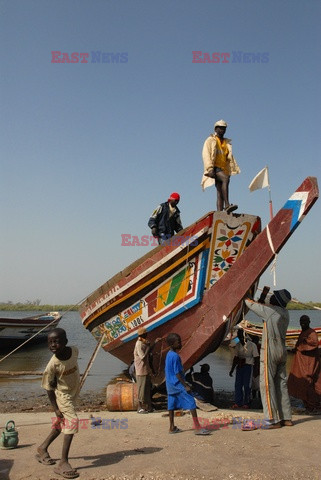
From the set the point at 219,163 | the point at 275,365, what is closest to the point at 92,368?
the point at 219,163

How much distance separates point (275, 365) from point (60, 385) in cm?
265

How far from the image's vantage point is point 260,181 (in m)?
6.81

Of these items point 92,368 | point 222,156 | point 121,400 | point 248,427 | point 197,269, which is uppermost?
point 222,156

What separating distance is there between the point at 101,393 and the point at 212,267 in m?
5.19

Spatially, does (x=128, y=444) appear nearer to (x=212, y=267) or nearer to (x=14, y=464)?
(x=14, y=464)

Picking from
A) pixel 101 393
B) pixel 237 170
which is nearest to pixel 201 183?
pixel 237 170

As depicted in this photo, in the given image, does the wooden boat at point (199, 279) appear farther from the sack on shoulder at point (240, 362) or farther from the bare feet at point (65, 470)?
the bare feet at point (65, 470)

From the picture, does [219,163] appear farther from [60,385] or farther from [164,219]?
[60,385]

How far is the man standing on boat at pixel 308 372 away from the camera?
20.0ft

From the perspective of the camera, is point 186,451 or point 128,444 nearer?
point 186,451

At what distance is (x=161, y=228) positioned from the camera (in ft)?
24.3

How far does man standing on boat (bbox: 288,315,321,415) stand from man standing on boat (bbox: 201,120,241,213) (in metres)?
2.33

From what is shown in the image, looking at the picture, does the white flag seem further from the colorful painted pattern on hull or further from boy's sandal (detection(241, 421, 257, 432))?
boy's sandal (detection(241, 421, 257, 432))

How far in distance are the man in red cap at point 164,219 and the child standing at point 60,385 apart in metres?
3.88
